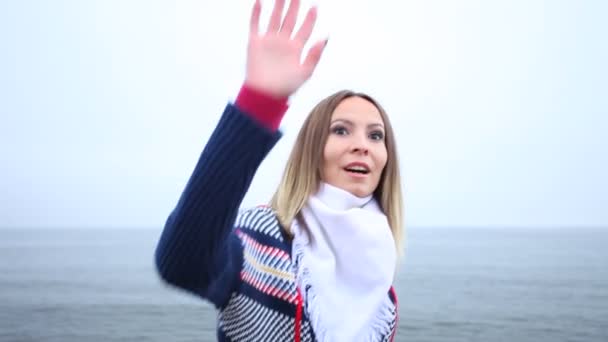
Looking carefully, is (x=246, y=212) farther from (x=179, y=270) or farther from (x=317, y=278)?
(x=179, y=270)

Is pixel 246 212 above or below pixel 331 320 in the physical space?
above

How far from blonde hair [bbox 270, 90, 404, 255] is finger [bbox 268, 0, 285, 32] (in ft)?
2.65

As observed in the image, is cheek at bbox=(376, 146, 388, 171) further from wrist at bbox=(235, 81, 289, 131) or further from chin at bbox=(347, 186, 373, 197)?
wrist at bbox=(235, 81, 289, 131)

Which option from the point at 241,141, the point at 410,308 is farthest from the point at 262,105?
the point at 410,308

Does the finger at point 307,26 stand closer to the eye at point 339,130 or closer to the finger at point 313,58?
the finger at point 313,58

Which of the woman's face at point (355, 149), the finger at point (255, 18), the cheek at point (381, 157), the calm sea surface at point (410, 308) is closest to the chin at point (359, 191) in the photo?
the woman's face at point (355, 149)

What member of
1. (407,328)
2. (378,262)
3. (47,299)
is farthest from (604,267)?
(378,262)

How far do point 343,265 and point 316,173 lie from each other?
1.15 ft

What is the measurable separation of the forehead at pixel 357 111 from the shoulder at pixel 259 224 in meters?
0.48

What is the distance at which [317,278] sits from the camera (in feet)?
5.60

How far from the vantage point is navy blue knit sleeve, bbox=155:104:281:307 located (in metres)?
1.12

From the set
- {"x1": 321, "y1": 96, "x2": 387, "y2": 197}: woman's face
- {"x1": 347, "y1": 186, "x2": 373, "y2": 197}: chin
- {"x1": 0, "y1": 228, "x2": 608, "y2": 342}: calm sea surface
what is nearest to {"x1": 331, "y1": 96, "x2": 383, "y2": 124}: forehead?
{"x1": 321, "y1": 96, "x2": 387, "y2": 197}: woman's face

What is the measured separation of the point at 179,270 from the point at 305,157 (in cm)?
80

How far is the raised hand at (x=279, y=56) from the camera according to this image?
3.55 feet
